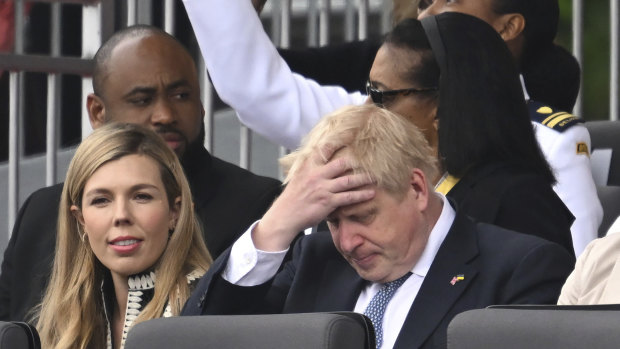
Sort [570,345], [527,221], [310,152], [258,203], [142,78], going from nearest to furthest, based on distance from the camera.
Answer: [570,345] → [310,152] → [527,221] → [258,203] → [142,78]

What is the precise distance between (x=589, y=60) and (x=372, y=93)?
3428mm

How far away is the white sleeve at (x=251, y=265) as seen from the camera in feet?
11.5

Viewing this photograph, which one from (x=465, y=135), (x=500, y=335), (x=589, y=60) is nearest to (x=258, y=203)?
Answer: (x=465, y=135)

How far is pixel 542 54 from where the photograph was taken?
4801 millimetres

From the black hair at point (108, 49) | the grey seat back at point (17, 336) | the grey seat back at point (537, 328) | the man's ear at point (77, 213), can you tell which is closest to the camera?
the grey seat back at point (537, 328)

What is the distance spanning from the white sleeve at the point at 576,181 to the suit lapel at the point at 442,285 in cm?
80

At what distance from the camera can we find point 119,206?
12.9ft

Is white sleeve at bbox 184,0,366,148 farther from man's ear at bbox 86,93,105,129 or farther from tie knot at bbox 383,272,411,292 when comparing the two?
tie knot at bbox 383,272,411,292

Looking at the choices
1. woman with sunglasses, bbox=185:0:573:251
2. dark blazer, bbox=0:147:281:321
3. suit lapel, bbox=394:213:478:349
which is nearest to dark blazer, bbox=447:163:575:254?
woman with sunglasses, bbox=185:0:573:251

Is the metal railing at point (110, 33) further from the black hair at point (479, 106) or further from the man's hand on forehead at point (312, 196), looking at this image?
the man's hand on forehead at point (312, 196)

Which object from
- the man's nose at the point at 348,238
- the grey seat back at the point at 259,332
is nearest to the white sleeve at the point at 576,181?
the man's nose at the point at 348,238

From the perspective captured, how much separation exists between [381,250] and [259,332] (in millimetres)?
838

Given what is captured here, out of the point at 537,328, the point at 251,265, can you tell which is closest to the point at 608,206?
the point at 251,265

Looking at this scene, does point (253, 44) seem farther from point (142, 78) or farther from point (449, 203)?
point (449, 203)
